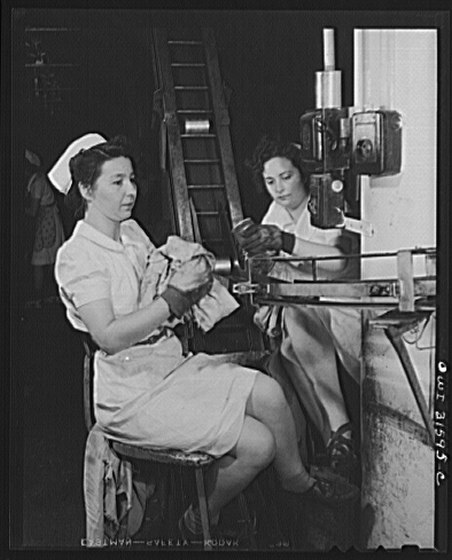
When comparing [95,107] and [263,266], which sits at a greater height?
[95,107]

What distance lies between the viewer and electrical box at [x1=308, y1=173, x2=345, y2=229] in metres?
2.28

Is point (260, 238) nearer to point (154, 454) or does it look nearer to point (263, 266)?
point (263, 266)

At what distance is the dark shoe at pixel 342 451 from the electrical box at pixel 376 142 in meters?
0.48

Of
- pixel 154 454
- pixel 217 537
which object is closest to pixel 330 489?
pixel 217 537

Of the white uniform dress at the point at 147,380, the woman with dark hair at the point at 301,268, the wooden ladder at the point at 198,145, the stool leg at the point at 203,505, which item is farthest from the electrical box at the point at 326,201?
the stool leg at the point at 203,505

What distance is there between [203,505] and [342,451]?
0.92 ft

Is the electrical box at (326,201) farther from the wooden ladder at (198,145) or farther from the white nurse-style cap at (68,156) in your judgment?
the white nurse-style cap at (68,156)

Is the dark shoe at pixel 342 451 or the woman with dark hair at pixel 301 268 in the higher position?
the woman with dark hair at pixel 301 268

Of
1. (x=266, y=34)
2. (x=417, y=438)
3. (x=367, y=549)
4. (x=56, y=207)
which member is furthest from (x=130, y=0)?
(x=367, y=549)

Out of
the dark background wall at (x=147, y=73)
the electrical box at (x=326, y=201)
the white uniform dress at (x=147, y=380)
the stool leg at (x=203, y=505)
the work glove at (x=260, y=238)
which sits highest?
the dark background wall at (x=147, y=73)

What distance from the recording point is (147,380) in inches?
89.6

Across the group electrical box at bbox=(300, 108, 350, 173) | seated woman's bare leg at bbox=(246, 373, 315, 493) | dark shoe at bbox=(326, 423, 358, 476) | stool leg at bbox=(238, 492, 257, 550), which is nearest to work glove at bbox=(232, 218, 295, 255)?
electrical box at bbox=(300, 108, 350, 173)

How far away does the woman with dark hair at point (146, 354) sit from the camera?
→ 2.26m

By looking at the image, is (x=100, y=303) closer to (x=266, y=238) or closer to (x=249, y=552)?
(x=266, y=238)
